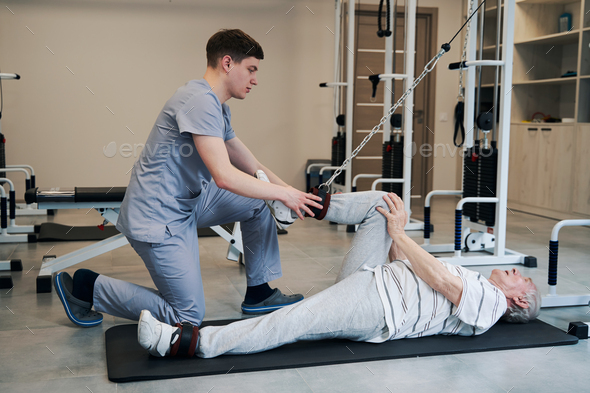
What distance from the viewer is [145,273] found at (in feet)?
9.29

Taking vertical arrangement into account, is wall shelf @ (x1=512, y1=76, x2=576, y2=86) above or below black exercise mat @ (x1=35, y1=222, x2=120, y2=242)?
above

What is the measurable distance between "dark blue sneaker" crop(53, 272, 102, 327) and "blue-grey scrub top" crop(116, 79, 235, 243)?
0.31m

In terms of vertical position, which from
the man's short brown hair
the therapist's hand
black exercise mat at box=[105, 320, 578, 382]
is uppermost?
the man's short brown hair

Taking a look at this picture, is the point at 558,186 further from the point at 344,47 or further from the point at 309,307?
the point at 309,307

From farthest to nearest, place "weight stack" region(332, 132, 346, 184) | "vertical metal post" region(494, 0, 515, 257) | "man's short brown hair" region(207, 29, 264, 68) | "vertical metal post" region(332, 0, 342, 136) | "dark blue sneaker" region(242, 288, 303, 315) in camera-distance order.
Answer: "vertical metal post" region(332, 0, 342, 136) → "weight stack" region(332, 132, 346, 184) → "vertical metal post" region(494, 0, 515, 257) → "dark blue sneaker" region(242, 288, 303, 315) → "man's short brown hair" region(207, 29, 264, 68)

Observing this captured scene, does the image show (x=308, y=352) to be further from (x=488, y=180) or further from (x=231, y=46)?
(x=488, y=180)

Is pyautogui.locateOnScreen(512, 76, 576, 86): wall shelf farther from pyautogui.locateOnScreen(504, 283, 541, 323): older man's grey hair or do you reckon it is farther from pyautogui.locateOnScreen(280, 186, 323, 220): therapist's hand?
pyautogui.locateOnScreen(280, 186, 323, 220): therapist's hand

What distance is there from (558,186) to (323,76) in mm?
2519

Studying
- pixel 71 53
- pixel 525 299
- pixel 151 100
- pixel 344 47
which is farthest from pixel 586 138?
pixel 71 53

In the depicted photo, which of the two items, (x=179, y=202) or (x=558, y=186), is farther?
(x=558, y=186)

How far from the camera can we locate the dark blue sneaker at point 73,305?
1.91 meters

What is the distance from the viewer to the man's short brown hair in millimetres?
1800

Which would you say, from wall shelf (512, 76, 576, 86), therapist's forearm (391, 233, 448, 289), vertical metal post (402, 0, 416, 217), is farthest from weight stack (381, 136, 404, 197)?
therapist's forearm (391, 233, 448, 289)

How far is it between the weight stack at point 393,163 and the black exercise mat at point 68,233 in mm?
1961
